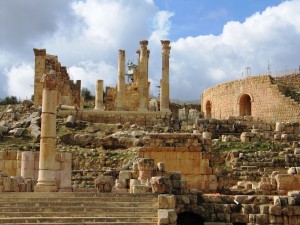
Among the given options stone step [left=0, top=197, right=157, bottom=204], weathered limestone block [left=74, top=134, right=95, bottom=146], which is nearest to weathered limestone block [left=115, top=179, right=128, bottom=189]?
stone step [left=0, top=197, right=157, bottom=204]

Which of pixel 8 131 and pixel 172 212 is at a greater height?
pixel 8 131

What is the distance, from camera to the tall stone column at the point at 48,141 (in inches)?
782

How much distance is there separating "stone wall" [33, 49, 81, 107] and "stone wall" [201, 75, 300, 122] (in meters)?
11.2

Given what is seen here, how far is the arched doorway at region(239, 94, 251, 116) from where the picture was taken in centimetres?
4631

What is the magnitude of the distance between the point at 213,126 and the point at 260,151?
20.0 ft

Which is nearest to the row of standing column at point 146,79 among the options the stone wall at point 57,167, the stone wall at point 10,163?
the stone wall at point 10,163

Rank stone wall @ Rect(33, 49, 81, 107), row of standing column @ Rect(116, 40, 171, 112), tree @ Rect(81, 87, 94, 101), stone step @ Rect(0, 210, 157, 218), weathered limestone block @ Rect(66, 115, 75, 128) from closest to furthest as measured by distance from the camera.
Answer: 1. stone step @ Rect(0, 210, 157, 218)
2. weathered limestone block @ Rect(66, 115, 75, 128)
3. row of standing column @ Rect(116, 40, 171, 112)
4. stone wall @ Rect(33, 49, 81, 107)
5. tree @ Rect(81, 87, 94, 101)

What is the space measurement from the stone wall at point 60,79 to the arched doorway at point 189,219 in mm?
25846

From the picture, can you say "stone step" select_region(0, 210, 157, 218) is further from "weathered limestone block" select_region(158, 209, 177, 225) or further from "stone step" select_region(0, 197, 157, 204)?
"stone step" select_region(0, 197, 157, 204)

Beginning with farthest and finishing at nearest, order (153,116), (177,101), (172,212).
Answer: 1. (177,101)
2. (153,116)
3. (172,212)

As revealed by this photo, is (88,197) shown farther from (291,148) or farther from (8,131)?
(8,131)

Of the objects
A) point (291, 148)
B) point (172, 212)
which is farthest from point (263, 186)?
point (291, 148)

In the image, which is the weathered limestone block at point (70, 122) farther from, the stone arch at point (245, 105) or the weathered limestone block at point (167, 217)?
the weathered limestone block at point (167, 217)

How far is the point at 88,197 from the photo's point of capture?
58.1ft
